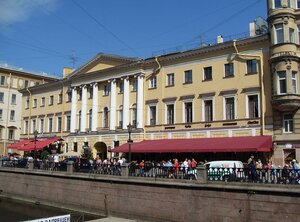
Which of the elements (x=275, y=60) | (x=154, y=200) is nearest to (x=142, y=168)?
(x=154, y=200)

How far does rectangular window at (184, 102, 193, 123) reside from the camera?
3419 centimetres

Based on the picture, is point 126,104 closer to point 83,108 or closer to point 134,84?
point 134,84

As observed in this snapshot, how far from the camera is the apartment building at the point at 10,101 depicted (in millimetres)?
66375

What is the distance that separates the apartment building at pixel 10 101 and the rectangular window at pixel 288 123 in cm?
4962

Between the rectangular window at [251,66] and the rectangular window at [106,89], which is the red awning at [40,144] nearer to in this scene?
the rectangular window at [106,89]

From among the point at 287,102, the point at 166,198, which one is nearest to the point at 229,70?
the point at 287,102

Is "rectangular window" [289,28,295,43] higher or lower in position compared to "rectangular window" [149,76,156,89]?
higher

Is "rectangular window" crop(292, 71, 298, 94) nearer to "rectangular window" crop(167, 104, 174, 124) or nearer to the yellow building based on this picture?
the yellow building

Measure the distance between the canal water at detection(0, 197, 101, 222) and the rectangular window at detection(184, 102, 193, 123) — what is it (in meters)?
12.5

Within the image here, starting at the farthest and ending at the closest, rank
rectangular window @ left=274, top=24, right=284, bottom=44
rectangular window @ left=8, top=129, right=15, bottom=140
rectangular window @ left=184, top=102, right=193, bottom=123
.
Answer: rectangular window @ left=8, top=129, right=15, bottom=140, rectangular window @ left=184, top=102, right=193, bottom=123, rectangular window @ left=274, top=24, right=284, bottom=44

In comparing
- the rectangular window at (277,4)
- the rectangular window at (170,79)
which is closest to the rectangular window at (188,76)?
the rectangular window at (170,79)

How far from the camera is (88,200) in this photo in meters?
26.7

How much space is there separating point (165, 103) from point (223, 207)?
59.7ft

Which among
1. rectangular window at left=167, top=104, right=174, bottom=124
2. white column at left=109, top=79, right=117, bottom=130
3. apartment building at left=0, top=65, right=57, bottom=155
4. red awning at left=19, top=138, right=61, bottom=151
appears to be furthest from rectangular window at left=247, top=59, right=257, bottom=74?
apartment building at left=0, top=65, right=57, bottom=155
